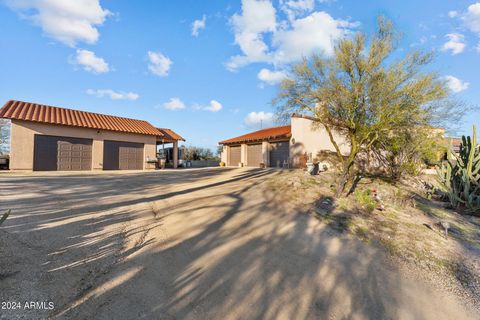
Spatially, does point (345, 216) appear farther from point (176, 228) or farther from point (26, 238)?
point (26, 238)

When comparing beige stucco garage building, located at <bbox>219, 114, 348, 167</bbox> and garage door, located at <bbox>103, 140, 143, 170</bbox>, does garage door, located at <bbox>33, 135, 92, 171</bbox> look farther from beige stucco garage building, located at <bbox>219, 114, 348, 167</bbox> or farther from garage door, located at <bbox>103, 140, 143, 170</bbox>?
beige stucco garage building, located at <bbox>219, 114, 348, 167</bbox>

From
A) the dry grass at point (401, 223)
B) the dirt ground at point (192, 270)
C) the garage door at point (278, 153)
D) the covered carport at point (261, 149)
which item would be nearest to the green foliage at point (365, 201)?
the dry grass at point (401, 223)

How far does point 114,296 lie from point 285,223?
149 inches

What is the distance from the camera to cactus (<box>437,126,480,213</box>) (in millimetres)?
8211

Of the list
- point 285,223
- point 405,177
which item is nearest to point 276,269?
point 285,223

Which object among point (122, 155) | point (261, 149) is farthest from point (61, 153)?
point (261, 149)

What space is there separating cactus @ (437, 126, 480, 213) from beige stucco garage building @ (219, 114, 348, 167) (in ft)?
17.6

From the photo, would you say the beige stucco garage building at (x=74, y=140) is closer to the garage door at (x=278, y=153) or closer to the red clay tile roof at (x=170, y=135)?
the red clay tile roof at (x=170, y=135)

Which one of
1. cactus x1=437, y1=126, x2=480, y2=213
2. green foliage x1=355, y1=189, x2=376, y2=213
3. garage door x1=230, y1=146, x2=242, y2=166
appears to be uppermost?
garage door x1=230, y1=146, x2=242, y2=166

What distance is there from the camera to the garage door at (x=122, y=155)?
662 inches

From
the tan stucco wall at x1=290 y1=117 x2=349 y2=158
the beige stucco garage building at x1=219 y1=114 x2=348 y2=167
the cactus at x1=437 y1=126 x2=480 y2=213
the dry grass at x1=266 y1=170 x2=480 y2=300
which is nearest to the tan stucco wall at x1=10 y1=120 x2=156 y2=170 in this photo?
the beige stucco garage building at x1=219 y1=114 x2=348 y2=167

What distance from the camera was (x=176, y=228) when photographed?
4781 millimetres

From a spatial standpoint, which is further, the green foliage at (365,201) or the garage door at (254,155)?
the garage door at (254,155)

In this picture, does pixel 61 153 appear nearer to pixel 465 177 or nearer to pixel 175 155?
pixel 175 155
